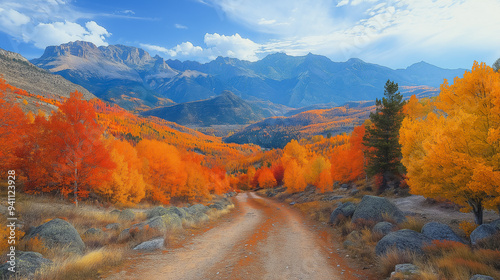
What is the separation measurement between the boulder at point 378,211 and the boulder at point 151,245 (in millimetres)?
13212

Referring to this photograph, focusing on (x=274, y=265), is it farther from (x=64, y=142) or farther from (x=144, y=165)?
(x=144, y=165)

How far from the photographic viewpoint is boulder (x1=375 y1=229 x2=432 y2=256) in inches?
371

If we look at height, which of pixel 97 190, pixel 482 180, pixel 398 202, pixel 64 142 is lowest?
pixel 398 202

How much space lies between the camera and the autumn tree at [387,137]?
30328 mm

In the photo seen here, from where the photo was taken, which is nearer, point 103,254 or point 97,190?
point 103,254

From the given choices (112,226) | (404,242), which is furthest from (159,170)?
(404,242)

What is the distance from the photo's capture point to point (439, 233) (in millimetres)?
10297

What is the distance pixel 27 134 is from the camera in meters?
21.0

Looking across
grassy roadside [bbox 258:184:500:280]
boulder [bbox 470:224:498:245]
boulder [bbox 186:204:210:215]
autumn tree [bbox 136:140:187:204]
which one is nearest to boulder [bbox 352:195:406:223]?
grassy roadside [bbox 258:184:500:280]

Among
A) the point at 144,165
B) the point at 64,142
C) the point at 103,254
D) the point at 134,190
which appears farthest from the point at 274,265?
the point at 144,165

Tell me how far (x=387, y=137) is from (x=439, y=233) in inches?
930

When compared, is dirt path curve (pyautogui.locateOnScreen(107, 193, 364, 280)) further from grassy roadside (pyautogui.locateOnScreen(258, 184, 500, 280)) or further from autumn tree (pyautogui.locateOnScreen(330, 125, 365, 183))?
autumn tree (pyautogui.locateOnScreen(330, 125, 365, 183))

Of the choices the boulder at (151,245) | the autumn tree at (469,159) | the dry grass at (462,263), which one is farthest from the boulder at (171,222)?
the autumn tree at (469,159)

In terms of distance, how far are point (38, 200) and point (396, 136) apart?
131ft
